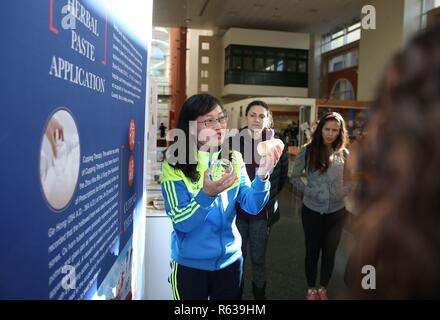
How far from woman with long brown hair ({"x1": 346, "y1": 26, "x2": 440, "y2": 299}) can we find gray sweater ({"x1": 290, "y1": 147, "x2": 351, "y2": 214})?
2.49 m

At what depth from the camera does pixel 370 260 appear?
42 cm

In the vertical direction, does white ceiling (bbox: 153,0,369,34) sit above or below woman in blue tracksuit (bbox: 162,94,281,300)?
above

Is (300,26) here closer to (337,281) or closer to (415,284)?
(337,281)

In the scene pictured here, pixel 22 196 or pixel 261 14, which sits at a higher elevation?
pixel 261 14

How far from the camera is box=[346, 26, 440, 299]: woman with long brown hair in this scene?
378 millimetres

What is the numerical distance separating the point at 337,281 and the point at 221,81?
14.0 metres

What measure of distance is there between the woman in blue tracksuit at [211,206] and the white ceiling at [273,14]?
365 inches

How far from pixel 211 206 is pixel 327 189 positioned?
60.6 inches

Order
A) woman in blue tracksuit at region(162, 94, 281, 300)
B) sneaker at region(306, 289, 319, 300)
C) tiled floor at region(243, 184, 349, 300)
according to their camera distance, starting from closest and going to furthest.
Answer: woman in blue tracksuit at region(162, 94, 281, 300)
sneaker at region(306, 289, 319, 300)
tiled floor at region(243, 184, 349, 300)

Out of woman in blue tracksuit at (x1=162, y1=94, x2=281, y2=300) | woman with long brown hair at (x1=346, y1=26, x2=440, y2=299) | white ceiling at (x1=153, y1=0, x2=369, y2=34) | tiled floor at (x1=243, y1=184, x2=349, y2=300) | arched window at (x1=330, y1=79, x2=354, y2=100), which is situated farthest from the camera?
arched window at (x1=330, y1=79, x2=354, y2=100)

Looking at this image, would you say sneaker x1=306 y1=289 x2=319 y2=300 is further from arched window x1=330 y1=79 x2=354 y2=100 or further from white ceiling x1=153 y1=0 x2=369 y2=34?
arched window x1=330 y1=79 x2=354 y2=100

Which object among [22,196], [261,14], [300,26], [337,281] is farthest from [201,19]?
[22,196]

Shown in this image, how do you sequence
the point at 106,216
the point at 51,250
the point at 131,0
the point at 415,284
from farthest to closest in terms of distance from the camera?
the point at 131,0
the point at 106,216
the point at 51,250
the point at 415,284

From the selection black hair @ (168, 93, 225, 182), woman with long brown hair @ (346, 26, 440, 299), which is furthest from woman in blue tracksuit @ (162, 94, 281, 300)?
woman with long brown hair @ (346, 26, 440, 299)
